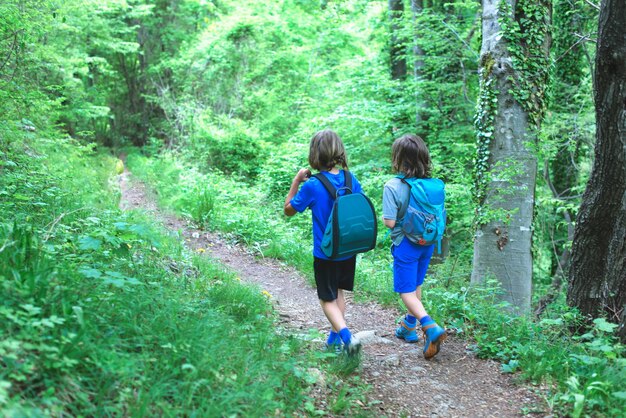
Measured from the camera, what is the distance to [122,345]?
278 cm

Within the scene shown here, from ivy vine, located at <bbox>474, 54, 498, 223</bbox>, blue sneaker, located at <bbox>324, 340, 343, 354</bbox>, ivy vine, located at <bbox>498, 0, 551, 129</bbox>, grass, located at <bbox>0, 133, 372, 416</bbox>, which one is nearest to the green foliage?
grass, located at <bbox>0, 133, 372, 416</bbox>

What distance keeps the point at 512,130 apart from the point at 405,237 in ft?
7.22

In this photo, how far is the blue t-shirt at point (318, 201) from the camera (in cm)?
396

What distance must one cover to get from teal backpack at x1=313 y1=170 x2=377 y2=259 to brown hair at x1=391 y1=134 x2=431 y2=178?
0.65 meters

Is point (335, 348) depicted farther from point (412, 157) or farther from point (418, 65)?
point (418, 65)

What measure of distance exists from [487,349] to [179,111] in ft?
46.6

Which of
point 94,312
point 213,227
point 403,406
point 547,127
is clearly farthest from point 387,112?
point 94,312

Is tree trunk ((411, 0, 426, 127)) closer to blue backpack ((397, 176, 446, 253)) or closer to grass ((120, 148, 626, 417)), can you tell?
grass ((120, 148, 626, 417))

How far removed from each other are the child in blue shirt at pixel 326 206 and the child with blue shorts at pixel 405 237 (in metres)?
0.38

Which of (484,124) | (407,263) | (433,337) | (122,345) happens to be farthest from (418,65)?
(122,345)

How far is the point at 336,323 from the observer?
403 centimetres

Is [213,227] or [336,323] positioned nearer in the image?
[336,323]

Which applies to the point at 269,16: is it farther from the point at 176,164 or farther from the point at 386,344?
the point at 386,344

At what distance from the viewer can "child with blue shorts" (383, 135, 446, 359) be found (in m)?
4.20
